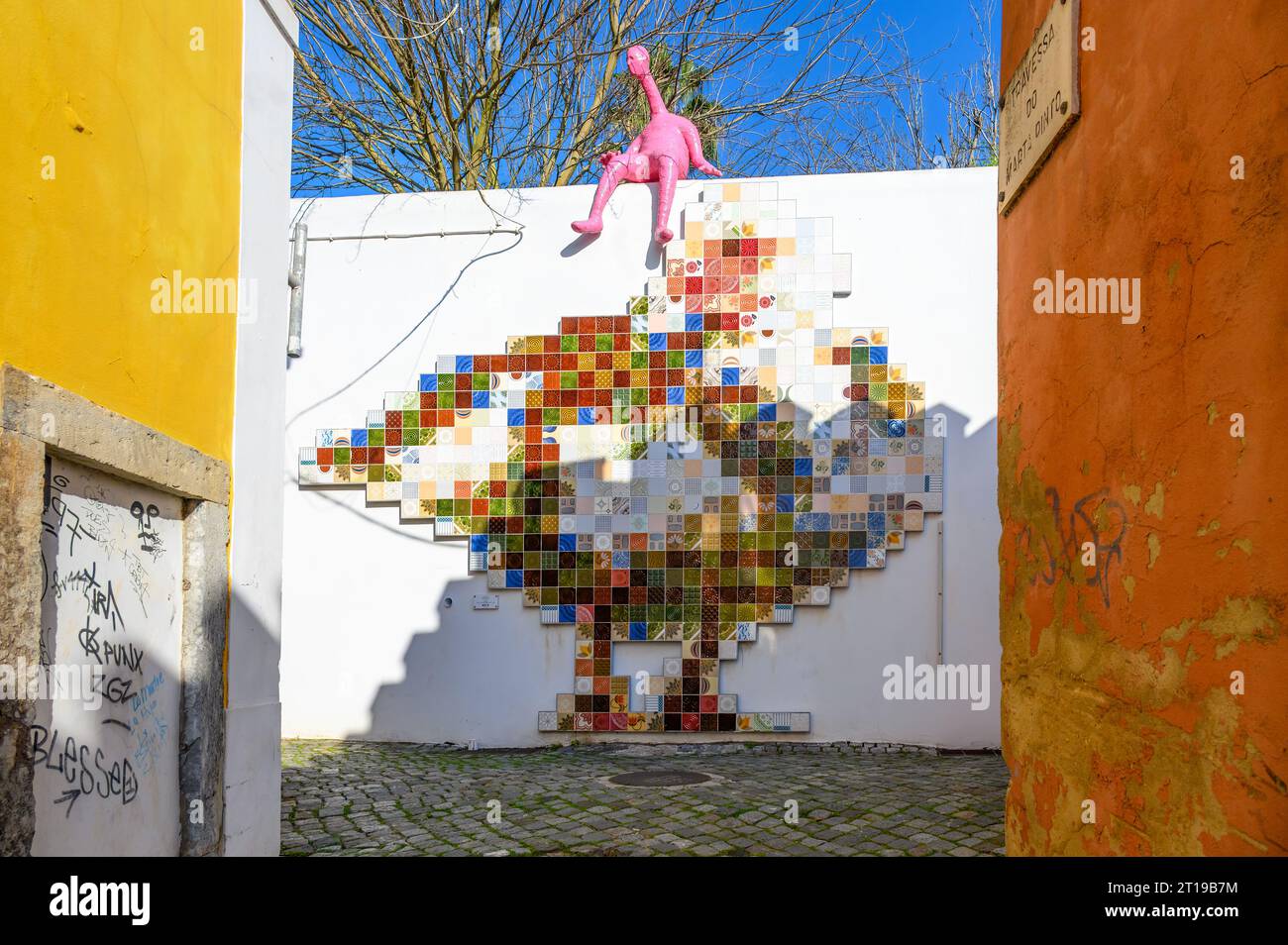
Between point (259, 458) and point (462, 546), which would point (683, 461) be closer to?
point (462, 546)

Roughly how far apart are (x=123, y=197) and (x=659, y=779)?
483 centimetres

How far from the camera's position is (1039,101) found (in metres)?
3.57

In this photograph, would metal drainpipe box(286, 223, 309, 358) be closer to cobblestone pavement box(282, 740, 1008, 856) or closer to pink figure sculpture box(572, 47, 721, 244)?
pink figure sculpture box(572, 47, 721, 244)

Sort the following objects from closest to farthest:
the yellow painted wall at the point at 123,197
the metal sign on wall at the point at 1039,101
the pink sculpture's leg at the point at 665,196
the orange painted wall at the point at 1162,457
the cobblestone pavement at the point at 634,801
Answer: the orange painted wall at the point at 1162,457
the yellow painted wall at the point at 123,197
the metal sign on wall at the point at 1039,101
the cobblestone pavement at the point at 634,801
the pink sculpture's leg at the point at 665,196

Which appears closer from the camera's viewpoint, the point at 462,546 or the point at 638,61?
the point at 462,546

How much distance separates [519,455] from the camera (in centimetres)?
809

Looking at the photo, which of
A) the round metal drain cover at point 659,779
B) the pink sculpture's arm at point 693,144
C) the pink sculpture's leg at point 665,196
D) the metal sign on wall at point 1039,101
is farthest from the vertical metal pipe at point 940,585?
the metal sign on wall at point 1039,101

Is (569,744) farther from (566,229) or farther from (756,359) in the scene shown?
(566,229)

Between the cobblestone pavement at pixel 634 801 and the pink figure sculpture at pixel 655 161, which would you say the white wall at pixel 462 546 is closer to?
the pink figure sculpture at pixel 655 161

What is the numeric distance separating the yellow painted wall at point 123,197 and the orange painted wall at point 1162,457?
3150 mm

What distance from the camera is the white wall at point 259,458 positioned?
4.29 m

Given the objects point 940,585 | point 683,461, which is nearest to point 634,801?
point 683,461
